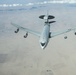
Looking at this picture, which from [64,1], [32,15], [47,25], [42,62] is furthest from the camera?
[64,1]

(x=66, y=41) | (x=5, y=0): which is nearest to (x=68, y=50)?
(x=66, y=41)

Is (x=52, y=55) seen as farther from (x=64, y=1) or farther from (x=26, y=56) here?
(x=64, y=1)

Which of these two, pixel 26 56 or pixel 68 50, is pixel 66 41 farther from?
pixel 26 56

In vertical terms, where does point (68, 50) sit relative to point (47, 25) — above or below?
below

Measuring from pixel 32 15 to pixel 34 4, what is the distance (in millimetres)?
7045

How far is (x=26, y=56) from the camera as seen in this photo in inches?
2987

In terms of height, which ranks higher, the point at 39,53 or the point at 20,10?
the point at 20,10

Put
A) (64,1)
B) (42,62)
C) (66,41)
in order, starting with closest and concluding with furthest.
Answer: (42,62)
(66,41)
(64,1)

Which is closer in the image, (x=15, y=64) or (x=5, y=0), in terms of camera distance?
(x=15, y=64)

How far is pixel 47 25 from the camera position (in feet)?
226

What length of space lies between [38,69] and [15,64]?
8.08 meters

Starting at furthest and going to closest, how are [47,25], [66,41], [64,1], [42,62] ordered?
[64,1]
[66,41]
[42,62]
[47,25]

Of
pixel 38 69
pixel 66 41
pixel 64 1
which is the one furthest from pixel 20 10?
pixel 38 69

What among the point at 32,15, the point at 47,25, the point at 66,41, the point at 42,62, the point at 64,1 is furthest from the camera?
the point at 64,1
